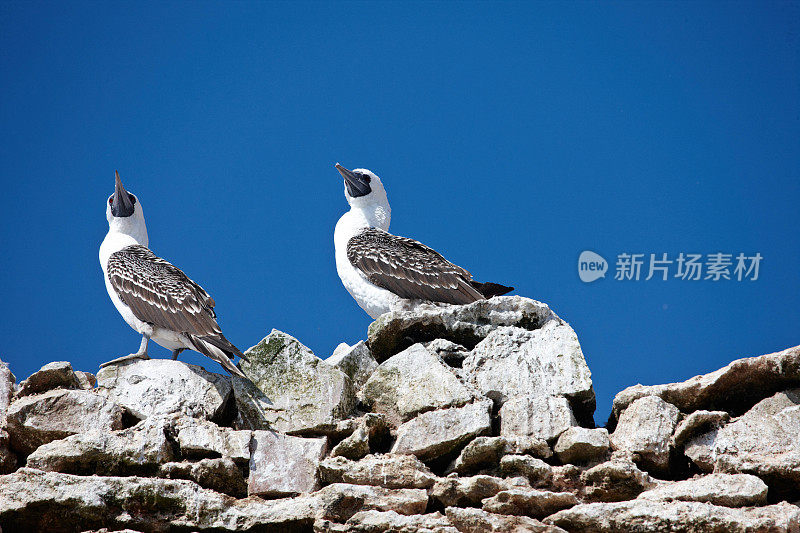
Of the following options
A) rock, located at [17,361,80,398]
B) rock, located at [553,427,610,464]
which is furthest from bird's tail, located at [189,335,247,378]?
rock, located at [553,427,610,464]

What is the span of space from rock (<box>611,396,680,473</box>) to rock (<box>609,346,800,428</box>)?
35cm

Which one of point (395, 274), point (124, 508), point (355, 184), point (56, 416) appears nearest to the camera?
point (124, 508)

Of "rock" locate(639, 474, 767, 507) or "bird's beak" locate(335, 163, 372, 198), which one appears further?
"bird's beak" locate(335, 163, 372, 198)

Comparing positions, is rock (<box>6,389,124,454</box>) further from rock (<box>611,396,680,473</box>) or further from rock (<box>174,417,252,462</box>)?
rock (<box>611,396,680,473</box>)

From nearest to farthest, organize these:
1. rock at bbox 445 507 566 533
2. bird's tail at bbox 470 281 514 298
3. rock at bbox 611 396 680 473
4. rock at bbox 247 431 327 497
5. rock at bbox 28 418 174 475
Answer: rock at bbox 445 507 566 533, rock at bbox 611 396 680 473, rock at bbox 28 418 174 475, rock at bbox 247 431 327 497, bird's tail at bbox 470 281 514 298

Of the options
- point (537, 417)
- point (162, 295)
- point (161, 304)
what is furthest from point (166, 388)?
point (537, 417)

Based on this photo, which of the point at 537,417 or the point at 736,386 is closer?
the point at 537,417

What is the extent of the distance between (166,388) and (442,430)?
4.24m

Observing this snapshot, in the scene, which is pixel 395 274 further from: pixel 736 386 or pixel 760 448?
pixel 760 448

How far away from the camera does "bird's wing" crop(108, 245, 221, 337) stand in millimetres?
13863

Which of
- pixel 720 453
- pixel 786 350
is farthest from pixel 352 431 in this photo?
pixel 786 350

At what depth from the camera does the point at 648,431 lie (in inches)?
461

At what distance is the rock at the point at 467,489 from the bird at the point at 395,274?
523 cm

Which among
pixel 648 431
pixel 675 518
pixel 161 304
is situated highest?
pixel 161 304
